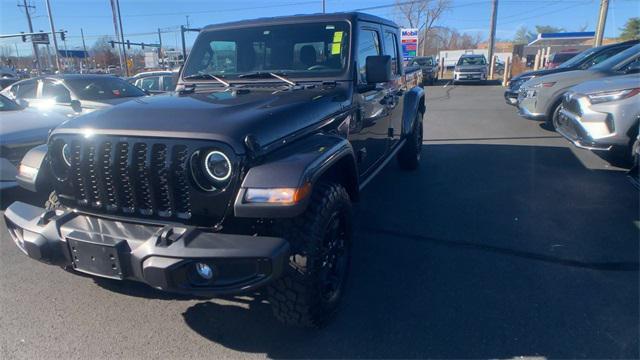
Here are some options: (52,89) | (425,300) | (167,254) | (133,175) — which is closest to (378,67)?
(425,300)

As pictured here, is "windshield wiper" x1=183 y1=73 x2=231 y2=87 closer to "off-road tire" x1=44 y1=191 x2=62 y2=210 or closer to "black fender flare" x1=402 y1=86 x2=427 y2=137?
"off-road tire" x1=44 y1=191 x2=62 y2=210

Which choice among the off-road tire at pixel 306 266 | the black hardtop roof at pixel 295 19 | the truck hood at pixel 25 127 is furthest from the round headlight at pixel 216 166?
the truck hood at pixel 25 127

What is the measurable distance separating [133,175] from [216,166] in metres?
0.48

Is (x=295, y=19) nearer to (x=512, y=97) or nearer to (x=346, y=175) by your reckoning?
(x=346, y=175)

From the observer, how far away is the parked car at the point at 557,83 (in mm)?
7488

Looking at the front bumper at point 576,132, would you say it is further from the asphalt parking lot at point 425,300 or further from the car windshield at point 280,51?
the car windshield at point 280,51

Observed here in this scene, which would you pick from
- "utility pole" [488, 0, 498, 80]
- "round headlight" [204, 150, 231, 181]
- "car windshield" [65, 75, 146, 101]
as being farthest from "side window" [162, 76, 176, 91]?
"utility pole" [488, 0, 498, 80]

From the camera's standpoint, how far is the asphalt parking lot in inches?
97.3

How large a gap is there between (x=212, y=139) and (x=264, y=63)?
1678mm

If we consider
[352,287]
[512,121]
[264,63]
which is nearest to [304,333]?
[352,287]

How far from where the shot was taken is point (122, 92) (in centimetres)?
820

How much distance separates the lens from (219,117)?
7.70 feet

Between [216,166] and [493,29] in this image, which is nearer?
[216,166]

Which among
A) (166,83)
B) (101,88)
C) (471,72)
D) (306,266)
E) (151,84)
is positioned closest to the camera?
(306,266)
